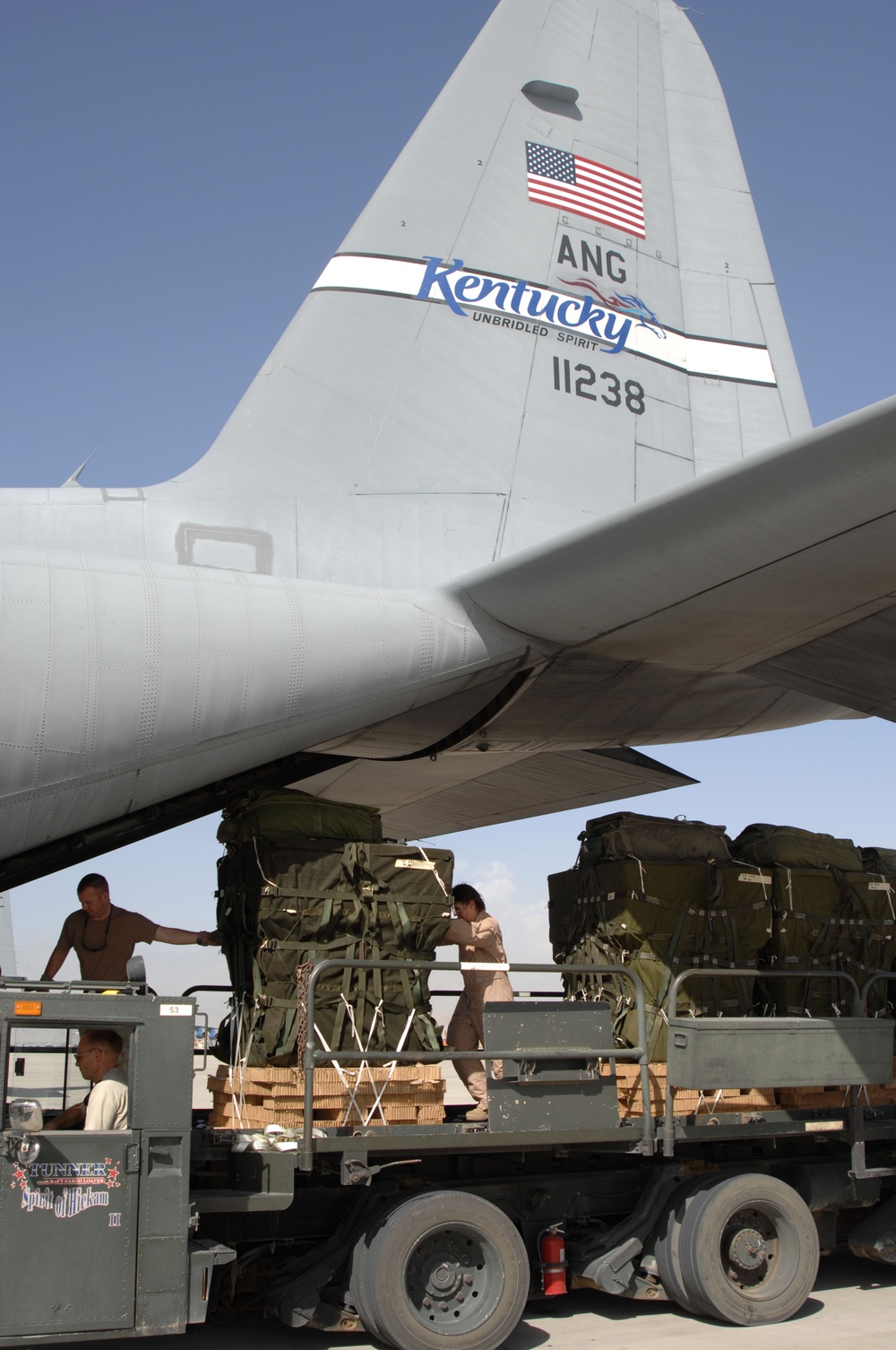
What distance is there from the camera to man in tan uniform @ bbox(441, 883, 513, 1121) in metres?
7.38

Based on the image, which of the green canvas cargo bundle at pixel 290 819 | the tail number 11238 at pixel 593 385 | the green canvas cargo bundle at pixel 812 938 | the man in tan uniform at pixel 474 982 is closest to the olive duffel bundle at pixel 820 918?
the green canvas cargo bundle at pixel 812 938

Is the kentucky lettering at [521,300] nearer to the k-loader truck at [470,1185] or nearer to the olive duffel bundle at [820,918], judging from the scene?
the olive duffel bundle at [820,918]

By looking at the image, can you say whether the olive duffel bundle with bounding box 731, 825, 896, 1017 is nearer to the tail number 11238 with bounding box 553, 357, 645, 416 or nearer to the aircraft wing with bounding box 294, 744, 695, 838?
the aircraft wing with bounding box 294, 744, 695, 838

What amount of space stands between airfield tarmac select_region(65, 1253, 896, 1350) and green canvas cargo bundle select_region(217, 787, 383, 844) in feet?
8.25

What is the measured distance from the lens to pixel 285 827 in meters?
6.82

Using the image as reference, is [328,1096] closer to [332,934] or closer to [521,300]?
[332,934]

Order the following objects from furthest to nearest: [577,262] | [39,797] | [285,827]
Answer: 1. [577,262]
2. [285,827]
3. [39,797]

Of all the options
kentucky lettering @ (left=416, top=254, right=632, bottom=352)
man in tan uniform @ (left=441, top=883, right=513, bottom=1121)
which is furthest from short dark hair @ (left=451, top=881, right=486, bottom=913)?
kentucky lettering @ (left=416, top=254, right=632, bottom=352)

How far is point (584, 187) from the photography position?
952cm

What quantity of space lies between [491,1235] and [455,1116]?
202 centimetres

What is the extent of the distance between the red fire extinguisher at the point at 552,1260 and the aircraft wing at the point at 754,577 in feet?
11.0

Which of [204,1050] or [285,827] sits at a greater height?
[285,827]

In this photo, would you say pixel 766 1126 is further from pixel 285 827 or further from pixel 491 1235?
pixel 285 827

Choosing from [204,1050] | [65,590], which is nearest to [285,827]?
[204,1050]
